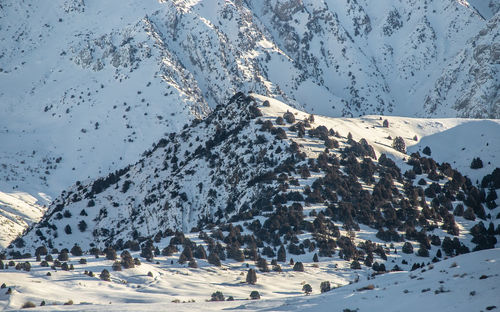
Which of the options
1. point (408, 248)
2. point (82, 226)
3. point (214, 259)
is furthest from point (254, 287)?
point (82, 226)

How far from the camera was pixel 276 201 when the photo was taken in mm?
85562

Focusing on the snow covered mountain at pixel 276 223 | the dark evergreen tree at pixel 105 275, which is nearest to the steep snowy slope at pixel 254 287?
the snow covered mountain at pixel 276 223

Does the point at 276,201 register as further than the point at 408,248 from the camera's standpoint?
Yes

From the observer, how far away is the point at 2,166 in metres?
170

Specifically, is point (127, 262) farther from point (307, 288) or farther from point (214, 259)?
point (307, 288)

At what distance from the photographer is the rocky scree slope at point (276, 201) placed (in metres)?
75.3

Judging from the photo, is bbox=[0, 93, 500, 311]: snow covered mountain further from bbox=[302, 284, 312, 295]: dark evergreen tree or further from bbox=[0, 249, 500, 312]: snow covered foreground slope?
bbox=[302, 284, 312, 295]: dark evergreen tree

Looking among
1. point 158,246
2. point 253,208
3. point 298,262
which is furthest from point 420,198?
point 158,246

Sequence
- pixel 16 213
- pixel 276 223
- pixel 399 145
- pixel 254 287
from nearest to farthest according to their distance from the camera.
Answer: pixel 254 287 < pixel 276 223 < pixel 399 145 < pixel 16 213

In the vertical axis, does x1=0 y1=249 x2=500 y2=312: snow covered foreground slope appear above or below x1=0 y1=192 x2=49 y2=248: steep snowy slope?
below

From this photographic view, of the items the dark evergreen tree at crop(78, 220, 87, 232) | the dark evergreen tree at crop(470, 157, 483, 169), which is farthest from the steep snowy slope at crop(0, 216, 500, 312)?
the dark evergreen tree at crop(470, 157, 483, 169)

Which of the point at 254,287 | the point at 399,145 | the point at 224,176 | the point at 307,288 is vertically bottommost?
the point at 307,288

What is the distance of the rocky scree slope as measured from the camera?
75312 mm

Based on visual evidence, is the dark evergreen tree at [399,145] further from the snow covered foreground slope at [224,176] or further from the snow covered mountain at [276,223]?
the snow covered foreground slope at [224,176]
